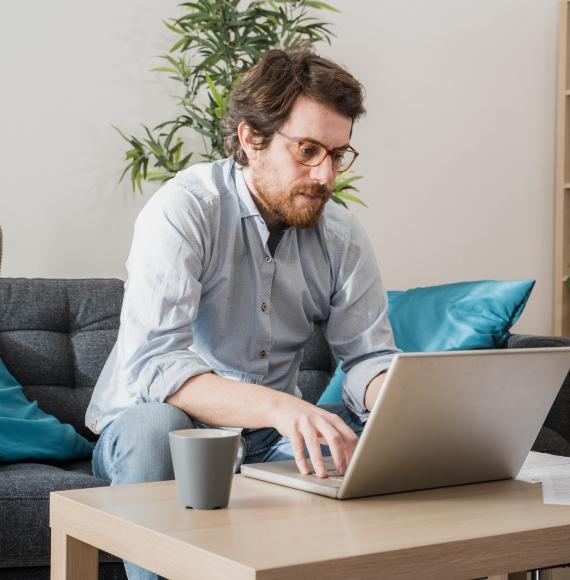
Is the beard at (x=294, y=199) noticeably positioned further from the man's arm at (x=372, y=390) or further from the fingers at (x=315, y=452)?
the fingers at (x=315, y=452)

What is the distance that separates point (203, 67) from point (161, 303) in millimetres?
1463

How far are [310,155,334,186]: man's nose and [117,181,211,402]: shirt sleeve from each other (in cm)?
24

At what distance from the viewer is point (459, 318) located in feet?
7.35

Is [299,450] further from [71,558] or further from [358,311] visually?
[358,311]

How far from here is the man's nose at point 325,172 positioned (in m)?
1.68

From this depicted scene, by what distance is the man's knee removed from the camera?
52.5 inches

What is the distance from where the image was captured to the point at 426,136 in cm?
360

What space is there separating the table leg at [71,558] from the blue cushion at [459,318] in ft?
3.85

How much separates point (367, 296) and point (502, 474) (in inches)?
24.4

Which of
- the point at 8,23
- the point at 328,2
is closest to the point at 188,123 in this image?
the point at 8,23

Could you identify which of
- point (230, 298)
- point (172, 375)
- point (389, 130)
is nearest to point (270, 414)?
point (172, 375)

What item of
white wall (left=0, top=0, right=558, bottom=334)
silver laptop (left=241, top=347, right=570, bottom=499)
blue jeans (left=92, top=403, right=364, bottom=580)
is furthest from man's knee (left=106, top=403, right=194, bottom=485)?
white wall (left=0, top=0, right=558, bottom=334)

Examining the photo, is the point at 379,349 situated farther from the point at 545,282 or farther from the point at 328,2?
the point at 545,282

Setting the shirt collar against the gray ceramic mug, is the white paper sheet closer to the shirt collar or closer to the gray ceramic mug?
the gray ceramic mug
